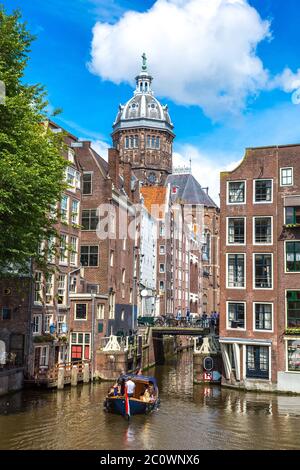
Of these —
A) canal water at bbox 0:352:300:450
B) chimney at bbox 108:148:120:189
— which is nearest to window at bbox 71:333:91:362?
canal water at bbox 0:352:300:450

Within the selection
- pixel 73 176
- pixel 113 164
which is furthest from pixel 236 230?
pixel 113 164

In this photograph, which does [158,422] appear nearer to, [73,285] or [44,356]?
[44,356]

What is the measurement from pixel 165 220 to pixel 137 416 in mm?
50802

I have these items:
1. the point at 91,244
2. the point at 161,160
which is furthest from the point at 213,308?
the point at 91,244

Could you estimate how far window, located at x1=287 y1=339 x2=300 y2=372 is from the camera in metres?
37.4

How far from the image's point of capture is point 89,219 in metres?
50.7

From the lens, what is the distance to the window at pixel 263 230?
39.7 m

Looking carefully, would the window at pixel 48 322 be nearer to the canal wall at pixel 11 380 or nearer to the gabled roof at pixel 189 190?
the canal wall at pixel 11 380

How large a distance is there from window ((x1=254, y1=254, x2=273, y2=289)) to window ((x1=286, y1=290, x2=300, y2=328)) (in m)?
1.69

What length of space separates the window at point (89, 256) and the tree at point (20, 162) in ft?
71.3

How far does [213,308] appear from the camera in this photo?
388ft

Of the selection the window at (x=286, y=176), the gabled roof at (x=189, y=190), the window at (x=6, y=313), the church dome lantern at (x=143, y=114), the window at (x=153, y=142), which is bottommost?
the window at (x=6, y=313)

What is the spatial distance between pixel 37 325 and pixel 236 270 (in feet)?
51.9

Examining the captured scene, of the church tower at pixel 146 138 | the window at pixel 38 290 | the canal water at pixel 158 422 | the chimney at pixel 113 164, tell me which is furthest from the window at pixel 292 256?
the church tower at pixel 146 138
